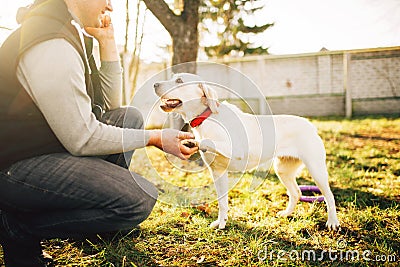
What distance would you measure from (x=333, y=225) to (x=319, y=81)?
9.57 m

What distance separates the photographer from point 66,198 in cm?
153

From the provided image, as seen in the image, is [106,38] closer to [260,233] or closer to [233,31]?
[260,233]

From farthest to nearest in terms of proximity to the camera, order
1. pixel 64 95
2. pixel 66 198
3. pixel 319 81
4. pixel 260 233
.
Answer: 1. pixel 319 81
2. pixel 260 233
3. pixel 66 198
4. pixel 64 95

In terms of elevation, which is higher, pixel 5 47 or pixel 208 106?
pixel 5 47

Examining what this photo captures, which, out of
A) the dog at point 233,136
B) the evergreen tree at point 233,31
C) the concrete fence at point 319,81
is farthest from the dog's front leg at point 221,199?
the evergreen tree at point 233,31

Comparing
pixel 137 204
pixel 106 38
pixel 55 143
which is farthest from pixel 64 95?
pixel 106 38

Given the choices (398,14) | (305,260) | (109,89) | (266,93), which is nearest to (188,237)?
(305,260)

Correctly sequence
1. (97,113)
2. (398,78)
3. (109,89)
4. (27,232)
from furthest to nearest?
(398,78), (109,89), (97,113), (27,232)

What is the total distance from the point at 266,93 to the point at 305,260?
9.78 m

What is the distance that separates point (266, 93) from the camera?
11297mm

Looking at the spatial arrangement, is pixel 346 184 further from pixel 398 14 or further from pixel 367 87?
pixel 367 87

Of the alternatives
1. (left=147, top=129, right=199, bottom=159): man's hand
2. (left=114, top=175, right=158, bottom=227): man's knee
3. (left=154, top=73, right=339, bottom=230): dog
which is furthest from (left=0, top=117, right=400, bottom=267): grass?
(left=147, top=129, right=199, bottom=159): man's hand

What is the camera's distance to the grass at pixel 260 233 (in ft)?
6.11

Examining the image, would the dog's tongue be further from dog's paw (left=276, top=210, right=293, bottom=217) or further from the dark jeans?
dog's paw (left=276, top=210, right=293, bottom=217)
